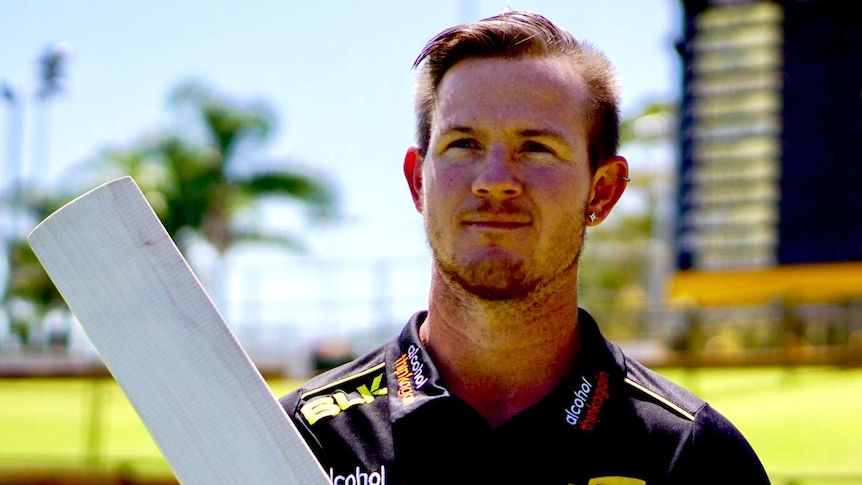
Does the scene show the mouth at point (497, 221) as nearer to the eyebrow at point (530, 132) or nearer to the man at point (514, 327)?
the man at point (514, 327)

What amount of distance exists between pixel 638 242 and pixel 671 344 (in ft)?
74.9

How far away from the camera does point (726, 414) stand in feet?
37.1

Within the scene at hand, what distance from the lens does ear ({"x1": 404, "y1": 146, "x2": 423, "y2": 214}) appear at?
6.28 feet

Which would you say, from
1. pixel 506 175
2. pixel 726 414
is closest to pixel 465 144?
pixel 506 175

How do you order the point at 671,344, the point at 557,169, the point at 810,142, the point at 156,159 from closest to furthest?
the point at 557,169 → the point at 810,142 → the point at 671,344 → the point at 156,159

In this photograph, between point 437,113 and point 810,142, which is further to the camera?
point 810,142

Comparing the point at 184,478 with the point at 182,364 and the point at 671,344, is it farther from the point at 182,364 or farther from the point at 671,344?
the point at 671,344

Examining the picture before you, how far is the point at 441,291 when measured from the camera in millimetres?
1868

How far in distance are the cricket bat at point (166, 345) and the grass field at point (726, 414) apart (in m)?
7.84

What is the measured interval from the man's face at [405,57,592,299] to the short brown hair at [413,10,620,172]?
25 millimetres

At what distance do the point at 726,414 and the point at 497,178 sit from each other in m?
10.1

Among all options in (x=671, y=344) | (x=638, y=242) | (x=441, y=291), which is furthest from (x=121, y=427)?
(x=638, y=242)

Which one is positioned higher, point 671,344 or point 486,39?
point 486,39

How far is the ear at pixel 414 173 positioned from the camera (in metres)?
1.92
